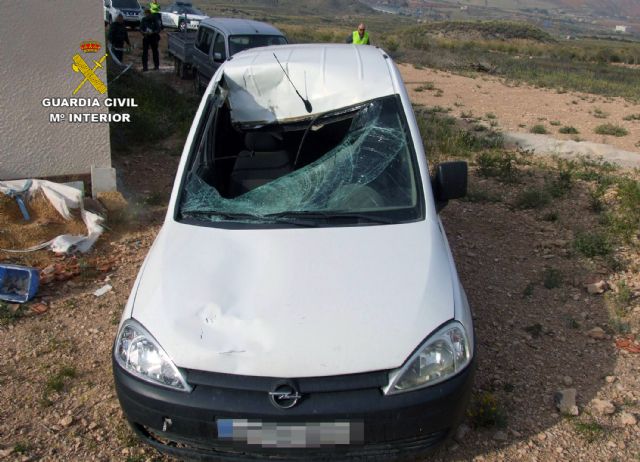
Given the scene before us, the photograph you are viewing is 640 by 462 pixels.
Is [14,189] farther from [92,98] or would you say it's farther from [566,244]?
[566,244]

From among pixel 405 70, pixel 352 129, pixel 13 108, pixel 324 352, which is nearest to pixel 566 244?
pixel 352 129

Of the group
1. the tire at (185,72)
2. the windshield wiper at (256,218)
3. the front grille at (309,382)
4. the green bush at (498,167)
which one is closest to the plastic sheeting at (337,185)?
→ the windshield wiper at (256,218)

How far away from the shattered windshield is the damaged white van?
1 centimetres

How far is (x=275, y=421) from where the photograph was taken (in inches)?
94.9

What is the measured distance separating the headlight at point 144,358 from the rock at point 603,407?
2.31 m

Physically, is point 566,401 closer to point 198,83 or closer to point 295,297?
point 295,297

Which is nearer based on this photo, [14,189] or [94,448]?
[94,448]

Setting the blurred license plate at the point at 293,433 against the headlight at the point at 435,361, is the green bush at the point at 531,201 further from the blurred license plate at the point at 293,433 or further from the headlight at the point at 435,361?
the blurred license plate at the point at 293,433

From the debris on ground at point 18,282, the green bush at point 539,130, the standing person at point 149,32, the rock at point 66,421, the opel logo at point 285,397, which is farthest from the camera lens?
the standing person at point 149,32

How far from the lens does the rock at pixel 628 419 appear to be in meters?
3.24

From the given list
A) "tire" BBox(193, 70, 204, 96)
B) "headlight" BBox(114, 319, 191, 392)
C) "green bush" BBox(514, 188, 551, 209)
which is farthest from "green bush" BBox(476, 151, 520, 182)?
"tire" BBox(193, 70, 204, 96)

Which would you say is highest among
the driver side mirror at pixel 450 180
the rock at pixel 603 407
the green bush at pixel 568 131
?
the driver side mirror at pixel 450 180

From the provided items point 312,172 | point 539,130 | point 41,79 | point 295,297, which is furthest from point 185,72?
point 295,297

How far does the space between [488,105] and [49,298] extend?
41.5 ft
